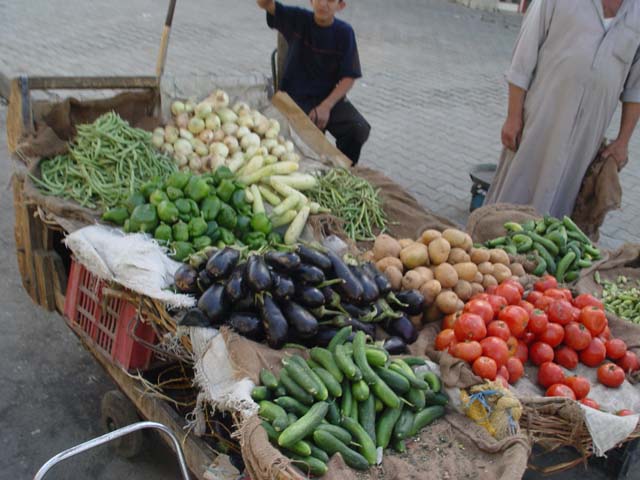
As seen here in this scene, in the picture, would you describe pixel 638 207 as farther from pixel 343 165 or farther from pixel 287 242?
pixel 287 242

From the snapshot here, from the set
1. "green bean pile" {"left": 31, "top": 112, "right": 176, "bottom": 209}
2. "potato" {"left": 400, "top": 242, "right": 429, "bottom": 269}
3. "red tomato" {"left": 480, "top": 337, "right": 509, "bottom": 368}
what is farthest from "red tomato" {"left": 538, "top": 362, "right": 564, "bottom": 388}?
"green bean pile" {"left": 31, "top": 112, "right": 176, "bottom": 209}

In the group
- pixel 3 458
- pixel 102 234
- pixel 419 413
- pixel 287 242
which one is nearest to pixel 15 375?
pixel 3 458

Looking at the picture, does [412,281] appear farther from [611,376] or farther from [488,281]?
[611,376]

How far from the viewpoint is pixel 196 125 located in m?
4.41

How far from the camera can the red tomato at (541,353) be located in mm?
3084

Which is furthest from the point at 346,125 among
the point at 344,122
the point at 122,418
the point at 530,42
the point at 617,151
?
the point at 122,418

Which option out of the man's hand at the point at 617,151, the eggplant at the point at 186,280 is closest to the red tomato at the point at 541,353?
the eggplant at the point at 186,280

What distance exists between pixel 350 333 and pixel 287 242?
1.15 m

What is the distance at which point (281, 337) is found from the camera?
2648 mm

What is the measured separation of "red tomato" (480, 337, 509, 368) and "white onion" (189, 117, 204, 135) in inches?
101

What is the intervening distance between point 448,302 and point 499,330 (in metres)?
0.35

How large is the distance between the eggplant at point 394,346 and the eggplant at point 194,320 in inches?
32.1

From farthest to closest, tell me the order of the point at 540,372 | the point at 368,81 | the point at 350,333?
the point at 368,81
the point at 540,372
the point at 350,333

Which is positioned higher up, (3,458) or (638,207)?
(638,207)
